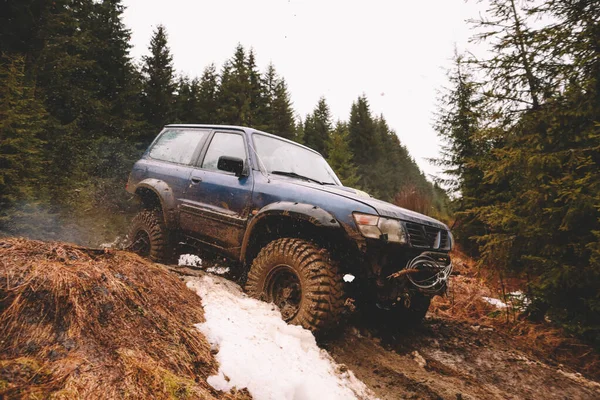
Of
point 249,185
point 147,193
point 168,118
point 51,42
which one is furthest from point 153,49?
point 249,185

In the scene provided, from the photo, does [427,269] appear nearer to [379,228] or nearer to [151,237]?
[379,228]

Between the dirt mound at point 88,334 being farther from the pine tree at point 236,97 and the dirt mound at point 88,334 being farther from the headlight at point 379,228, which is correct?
the pine tree at point 236,97

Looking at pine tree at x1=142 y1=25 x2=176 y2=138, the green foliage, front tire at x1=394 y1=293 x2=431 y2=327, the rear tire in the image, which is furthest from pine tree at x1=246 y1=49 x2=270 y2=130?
front tire at x1=394 y1=293 x2=431 y2=327

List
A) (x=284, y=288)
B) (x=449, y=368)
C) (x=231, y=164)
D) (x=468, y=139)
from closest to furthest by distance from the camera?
(x=449, y=368), (x=284, y=288), (x=231, y=164), (x=468, y=139)

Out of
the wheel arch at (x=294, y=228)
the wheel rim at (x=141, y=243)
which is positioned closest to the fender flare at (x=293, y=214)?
the wheel arch at (x=294, y=228)

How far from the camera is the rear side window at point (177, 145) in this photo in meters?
4.59

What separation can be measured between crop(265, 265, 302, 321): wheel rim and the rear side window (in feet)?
7.15

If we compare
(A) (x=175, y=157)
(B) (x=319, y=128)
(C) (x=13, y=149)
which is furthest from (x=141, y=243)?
(B) (x=319, y=128)

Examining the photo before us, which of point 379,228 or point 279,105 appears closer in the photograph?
point 379,228

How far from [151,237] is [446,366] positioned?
3.94 m

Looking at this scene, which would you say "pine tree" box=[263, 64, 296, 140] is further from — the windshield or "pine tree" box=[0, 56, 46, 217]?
the windshield

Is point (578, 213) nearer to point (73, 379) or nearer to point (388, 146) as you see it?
point (73, 379)

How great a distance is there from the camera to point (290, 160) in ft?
13.8

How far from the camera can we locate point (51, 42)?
10703 mm
